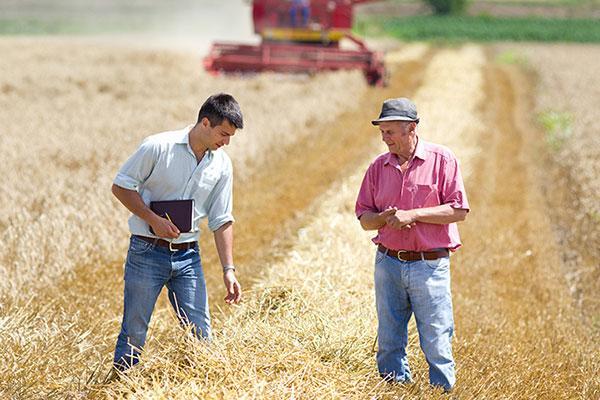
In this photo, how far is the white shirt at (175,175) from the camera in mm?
4977

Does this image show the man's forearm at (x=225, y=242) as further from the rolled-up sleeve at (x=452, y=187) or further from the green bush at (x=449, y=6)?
the green bush at (x=449, y=6)

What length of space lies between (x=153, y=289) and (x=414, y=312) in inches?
61.3

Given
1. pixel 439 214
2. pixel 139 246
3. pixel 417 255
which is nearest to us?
pixel 439 214

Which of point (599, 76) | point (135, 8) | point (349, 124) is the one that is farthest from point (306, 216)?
point (135, 8)

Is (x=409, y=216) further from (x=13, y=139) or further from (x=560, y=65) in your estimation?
(x=560, y=65)

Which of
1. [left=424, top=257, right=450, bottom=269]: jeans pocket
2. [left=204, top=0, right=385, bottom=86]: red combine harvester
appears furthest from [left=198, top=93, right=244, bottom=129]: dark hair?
[left=204, top=0, right=385, bottom=86]: red combine harvester

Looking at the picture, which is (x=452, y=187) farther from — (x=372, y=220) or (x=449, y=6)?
(x=449, y=6)

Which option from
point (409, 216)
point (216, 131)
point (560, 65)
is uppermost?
point (216, 131)

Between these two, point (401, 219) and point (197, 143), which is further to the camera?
point (197, 143)

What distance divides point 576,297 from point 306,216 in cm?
323

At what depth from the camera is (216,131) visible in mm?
4906

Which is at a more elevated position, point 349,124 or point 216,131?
point 216,131

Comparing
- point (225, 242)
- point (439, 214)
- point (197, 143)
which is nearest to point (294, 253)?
point (225, 242)

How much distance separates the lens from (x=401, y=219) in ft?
15.7
